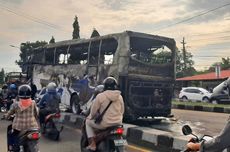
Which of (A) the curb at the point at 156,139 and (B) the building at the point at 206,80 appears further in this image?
(B) the building at the point at 206,80

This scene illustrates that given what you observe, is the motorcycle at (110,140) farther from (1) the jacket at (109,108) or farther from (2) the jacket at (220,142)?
(2) the jacket at (220,142)

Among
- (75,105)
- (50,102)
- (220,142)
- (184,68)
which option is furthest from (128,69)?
(184,68)

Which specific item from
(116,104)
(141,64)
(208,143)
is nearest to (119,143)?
(116,104)

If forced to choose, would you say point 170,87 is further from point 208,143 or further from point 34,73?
point 208,143

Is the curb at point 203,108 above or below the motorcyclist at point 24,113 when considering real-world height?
below

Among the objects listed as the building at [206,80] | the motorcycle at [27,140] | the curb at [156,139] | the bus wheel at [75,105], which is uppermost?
the building at [206,80]

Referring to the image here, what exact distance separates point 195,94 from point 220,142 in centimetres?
2941

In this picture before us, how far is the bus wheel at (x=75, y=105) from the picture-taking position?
13962 mm

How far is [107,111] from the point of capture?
5.94 metres

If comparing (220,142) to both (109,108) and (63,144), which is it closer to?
(109,108)

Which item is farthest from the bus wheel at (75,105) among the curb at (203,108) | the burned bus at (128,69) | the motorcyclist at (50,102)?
the curb at (203,108)

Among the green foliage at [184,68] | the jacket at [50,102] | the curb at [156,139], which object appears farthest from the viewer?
the green foliage at [184,68]

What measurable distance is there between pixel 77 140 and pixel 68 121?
11.7ft

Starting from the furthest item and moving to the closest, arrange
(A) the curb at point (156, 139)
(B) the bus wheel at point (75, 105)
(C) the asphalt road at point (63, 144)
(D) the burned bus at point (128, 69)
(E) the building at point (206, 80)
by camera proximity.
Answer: (E) the building at point (206, 80) < (B) the bus wheel at point (75, 105) < (D) the burned bus at point (128, 69) < (C) the asphalt road at point (63, 144) < (A) the curb at point (156, 139)
